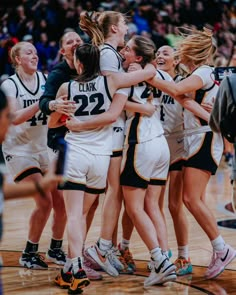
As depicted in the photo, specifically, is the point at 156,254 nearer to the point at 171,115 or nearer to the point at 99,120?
the point at 99,120

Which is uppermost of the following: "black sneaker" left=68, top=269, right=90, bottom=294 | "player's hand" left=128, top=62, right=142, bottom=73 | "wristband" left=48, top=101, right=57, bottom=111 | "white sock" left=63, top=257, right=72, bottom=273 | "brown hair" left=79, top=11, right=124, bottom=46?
"brown hair" left=79, top=11, right=124, bottom=46

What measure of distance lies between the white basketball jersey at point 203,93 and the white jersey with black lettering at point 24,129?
1256 mm

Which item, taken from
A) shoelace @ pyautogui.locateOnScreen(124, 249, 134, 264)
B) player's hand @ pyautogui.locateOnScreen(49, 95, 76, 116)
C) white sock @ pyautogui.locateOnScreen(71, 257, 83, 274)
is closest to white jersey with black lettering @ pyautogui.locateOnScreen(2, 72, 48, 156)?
player's hand @ pyautogui.locateOnScreen(49, 95, 76, 116)

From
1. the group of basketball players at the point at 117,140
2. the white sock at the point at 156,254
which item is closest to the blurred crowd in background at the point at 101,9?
the group of basketball players at the point at 117,140

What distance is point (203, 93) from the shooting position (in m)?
5.90

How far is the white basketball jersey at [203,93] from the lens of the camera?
19.0 feet

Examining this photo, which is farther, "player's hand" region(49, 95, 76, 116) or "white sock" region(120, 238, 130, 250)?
"white sock" region(120, 238, 130, 250)

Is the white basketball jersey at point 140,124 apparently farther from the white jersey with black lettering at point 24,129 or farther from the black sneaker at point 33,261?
the black sneaker at point 33,261

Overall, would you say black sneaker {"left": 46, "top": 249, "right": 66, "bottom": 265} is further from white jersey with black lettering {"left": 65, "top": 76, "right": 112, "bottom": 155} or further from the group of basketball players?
white jersey with black lettering {"left": 65, "top": 76, "right": 112, "bottom": 155}

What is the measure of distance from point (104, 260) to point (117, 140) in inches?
38.5

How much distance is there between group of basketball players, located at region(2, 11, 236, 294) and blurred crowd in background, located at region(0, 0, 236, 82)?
550 cm

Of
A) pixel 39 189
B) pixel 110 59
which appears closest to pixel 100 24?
pixel 110 59

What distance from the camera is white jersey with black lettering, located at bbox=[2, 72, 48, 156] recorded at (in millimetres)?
6234

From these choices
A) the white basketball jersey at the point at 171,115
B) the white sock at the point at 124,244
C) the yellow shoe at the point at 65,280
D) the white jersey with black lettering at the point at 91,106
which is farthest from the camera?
the white sock at the point at 124,244
